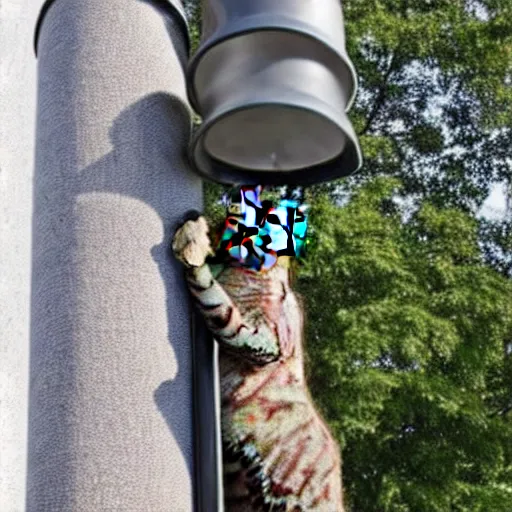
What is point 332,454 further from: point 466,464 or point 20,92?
point 466,464

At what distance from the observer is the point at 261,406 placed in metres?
1.87

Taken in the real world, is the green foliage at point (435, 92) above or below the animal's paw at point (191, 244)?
above

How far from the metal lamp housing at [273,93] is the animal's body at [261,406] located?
18 cm

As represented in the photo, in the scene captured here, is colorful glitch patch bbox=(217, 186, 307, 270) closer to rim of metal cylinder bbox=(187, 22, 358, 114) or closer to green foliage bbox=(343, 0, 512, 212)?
rim of metal cylinder bbox=(187, 22, 358, 114)

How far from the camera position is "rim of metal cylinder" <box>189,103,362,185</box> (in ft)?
6.52

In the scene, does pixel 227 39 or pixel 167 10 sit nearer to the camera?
pixel 227 39

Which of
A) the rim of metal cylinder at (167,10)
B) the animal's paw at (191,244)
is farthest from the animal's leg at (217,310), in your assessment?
the rim of metal cylinder at (167,10)

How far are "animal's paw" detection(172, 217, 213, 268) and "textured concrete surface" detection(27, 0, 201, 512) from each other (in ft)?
0.10

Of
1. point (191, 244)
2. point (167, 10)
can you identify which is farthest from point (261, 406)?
point (167, 10)

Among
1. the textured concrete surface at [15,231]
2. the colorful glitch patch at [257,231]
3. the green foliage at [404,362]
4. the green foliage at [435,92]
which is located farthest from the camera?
the green foliage at [435,92]

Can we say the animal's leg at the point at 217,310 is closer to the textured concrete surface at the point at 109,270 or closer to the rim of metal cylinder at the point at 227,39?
the textured concrete surface at the point at 109,270

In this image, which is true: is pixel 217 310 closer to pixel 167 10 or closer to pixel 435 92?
pixel 167 10

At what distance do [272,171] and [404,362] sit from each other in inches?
248

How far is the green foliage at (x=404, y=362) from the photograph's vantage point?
25.7 feet
